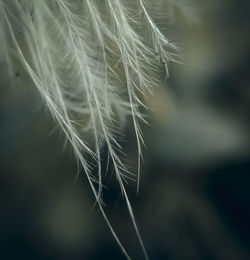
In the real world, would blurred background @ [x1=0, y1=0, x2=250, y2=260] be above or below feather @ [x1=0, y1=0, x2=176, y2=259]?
below

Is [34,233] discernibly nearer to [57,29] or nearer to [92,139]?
[92,139]

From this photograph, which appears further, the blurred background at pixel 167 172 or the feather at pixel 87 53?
the blurred background at pixel 167 172

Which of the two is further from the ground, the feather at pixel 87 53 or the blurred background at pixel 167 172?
the feather at pixel 87 53

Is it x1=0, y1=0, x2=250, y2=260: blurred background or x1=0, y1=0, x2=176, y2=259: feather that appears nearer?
x1=0, y1=0, x2=176, y2=259: feather

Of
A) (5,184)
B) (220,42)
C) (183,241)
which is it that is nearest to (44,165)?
(5,184)
